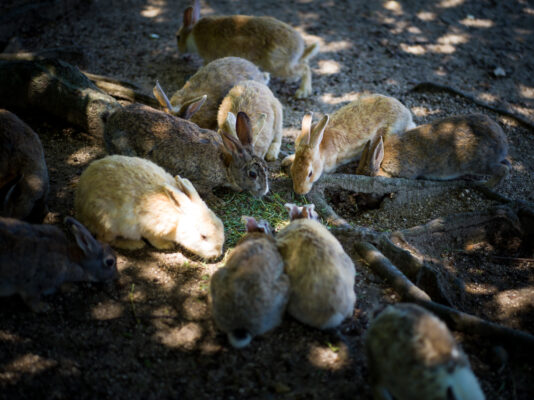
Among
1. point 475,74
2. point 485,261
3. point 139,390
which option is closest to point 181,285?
point 139,390

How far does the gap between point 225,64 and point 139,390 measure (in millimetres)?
4691

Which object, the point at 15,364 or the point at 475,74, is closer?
the point at 15,364

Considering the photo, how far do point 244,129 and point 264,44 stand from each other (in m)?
2.76

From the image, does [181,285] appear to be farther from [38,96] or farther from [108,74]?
[108,74]

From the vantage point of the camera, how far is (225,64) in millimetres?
6109

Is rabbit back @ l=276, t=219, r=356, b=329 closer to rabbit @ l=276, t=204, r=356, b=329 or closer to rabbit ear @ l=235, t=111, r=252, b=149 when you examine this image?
rabbit @ l=276, t=204, r=356, b=329

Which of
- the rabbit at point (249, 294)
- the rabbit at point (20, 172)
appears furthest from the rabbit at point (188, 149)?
the rabbit at point (249, 294)

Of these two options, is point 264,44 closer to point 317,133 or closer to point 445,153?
point 317,133

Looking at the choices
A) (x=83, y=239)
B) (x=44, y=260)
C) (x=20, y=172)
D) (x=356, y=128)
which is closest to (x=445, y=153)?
(x=356, y=128)

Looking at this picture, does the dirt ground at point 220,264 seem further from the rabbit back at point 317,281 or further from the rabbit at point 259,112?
the rabbit at point 259,112

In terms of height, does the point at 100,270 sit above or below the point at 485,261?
above

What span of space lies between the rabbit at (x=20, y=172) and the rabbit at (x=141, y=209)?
0.35 meters

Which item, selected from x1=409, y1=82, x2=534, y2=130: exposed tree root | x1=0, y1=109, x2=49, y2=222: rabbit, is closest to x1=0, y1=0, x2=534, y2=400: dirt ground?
x1=409, y1=82, x2=534, y2=130: exposed tree root

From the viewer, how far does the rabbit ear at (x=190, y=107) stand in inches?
209
